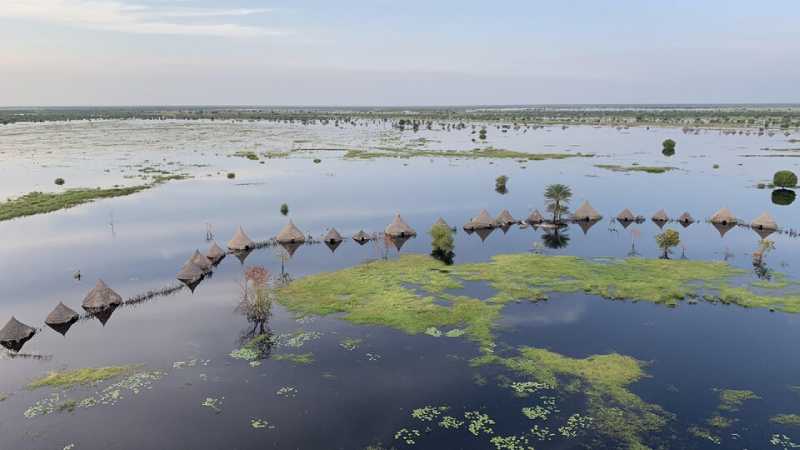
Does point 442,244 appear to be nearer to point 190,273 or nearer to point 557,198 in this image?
point 557,198

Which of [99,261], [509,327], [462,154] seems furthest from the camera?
[462,154]

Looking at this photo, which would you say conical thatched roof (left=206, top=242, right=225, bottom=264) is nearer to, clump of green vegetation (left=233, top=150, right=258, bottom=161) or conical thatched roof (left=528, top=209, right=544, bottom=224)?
conical thatched roof (left=528, top=209, right=544, bottom=224)

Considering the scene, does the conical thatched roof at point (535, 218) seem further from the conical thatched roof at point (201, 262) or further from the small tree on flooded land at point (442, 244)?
the conical thatched roof at point (201, 262)

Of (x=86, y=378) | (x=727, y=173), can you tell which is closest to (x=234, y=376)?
(x=86, y=378)

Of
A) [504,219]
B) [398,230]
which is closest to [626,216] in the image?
[504,219]

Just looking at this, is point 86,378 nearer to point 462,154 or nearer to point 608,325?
point 608,325

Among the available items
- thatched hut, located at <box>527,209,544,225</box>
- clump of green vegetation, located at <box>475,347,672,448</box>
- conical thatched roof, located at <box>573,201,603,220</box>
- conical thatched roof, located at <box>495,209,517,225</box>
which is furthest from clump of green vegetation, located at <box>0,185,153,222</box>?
conical thatched roof, located at <box>573,201,603,220</box>

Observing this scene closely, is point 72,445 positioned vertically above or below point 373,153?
below

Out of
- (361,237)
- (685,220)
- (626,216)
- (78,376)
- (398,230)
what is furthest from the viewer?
(626,216)
